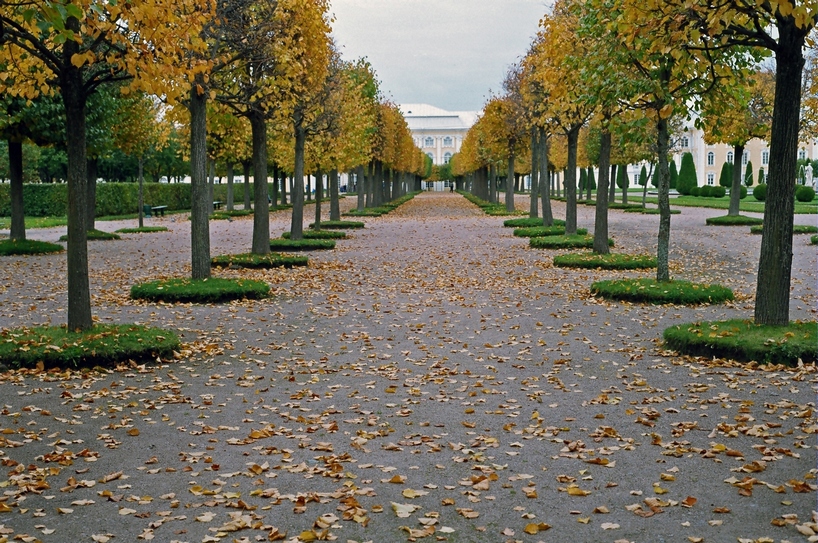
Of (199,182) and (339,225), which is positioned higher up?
(199,182)

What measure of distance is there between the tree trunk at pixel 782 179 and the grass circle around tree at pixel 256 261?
36.8 ft

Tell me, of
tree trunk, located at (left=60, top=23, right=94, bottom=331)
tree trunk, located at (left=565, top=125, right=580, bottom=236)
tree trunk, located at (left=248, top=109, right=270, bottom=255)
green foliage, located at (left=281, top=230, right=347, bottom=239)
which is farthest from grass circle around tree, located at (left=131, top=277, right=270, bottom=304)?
green foliage, located at (left=281, top=230, right=347, bottom=239)

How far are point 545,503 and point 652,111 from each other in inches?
212

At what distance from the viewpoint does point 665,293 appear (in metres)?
12.8

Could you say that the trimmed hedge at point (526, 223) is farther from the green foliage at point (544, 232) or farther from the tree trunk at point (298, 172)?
the tree trunk at point (298, 172)

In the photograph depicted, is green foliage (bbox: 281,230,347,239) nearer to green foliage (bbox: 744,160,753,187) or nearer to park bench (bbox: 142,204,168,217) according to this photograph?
park bench (bbox: 142,204,168,217)

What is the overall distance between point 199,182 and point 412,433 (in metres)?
8.72

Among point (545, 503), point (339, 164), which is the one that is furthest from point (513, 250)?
point (545, 503)

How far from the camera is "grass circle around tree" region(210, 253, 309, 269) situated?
18.2 meters

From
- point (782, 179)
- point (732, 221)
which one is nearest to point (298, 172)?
point (782, 179)

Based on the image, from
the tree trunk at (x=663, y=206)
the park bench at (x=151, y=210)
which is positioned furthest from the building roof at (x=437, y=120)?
the tree trunk at (x=663, y=206)

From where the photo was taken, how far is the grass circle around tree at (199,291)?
1331 centimetres

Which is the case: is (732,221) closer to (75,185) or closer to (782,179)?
(782,179)

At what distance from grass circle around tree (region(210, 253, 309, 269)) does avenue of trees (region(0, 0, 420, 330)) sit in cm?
65
